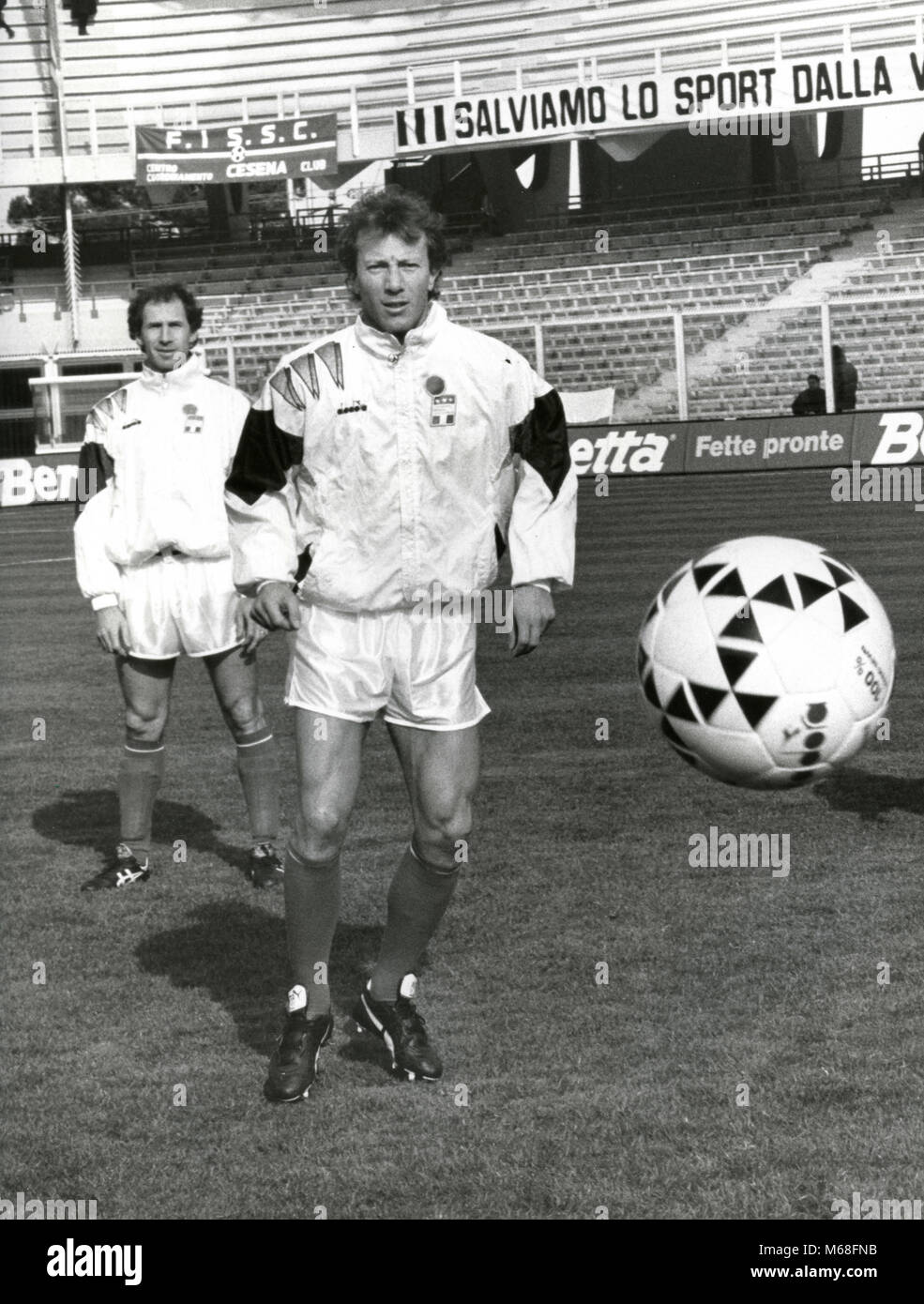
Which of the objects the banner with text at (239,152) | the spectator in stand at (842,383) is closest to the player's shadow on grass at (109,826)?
the spectator in stand at (842,383)

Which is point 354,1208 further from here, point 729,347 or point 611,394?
point 729,347

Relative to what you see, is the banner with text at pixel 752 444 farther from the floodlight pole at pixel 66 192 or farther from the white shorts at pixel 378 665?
the white shorts at pixel 378 665

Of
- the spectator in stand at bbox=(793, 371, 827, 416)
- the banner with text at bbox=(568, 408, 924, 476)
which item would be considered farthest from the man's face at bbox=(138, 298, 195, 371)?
the spectator in stand at bbox=(793, 371, 827, 416)

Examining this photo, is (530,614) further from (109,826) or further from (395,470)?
(109,826)

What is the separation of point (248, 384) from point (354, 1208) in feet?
107

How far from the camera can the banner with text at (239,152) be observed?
41656 mm

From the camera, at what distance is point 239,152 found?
138ft

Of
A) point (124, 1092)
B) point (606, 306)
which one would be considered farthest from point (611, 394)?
point (124, 1092)

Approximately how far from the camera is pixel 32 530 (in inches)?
939

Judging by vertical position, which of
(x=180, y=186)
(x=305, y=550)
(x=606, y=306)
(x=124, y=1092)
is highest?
(x=180, y=186)

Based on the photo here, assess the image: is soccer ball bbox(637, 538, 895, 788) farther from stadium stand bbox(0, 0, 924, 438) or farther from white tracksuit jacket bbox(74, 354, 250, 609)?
stadium stand bbox(0, 0, 924, 438)

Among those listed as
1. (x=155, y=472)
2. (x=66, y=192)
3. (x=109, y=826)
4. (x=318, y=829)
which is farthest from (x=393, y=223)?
(x=66, y=192)

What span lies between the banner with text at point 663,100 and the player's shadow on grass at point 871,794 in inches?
1205

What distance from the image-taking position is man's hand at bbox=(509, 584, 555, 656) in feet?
14.9
